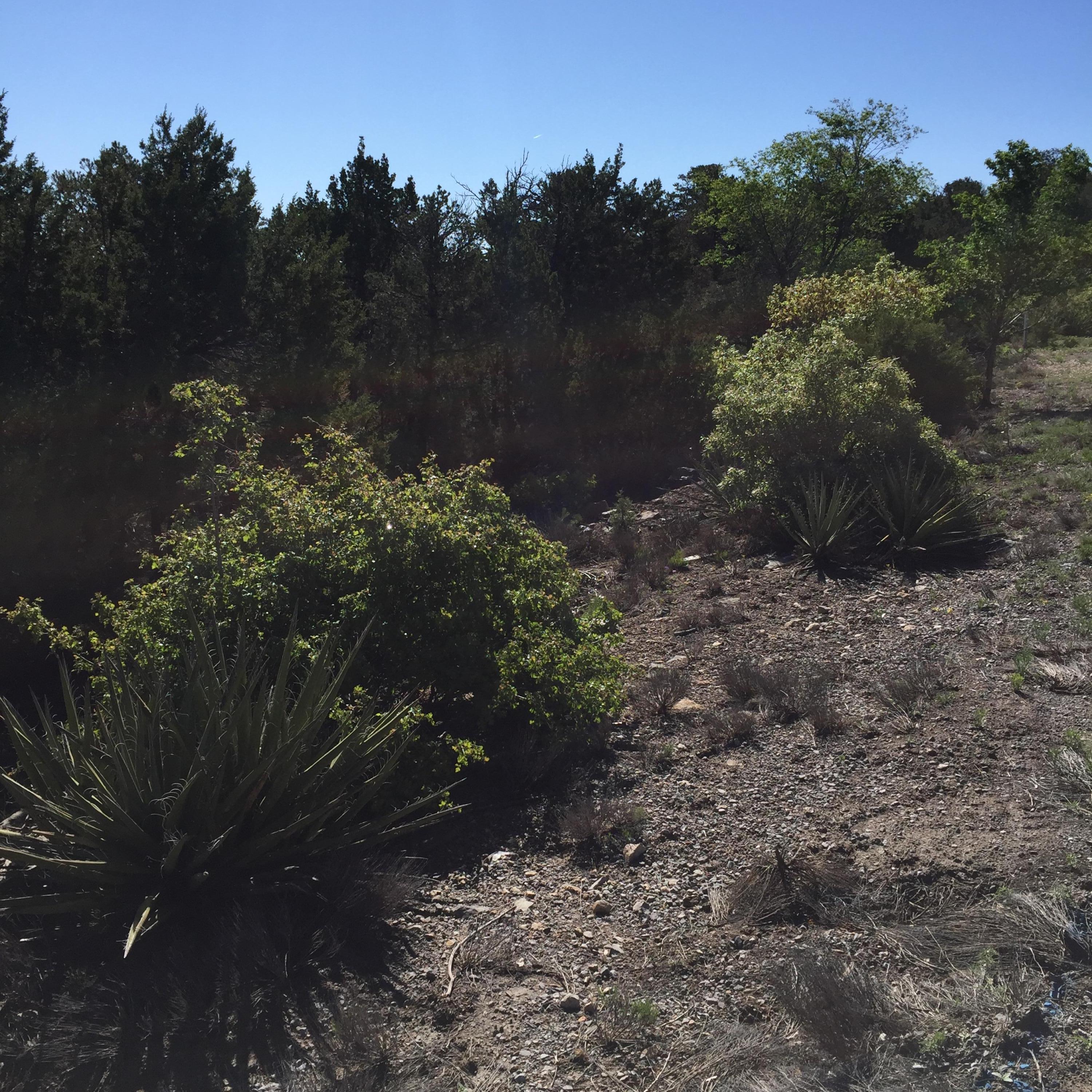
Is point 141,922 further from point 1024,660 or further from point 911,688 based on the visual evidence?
point 1024,660

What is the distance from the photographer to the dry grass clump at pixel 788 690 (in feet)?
17.6

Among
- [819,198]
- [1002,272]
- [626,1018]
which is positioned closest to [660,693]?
[626,1018]

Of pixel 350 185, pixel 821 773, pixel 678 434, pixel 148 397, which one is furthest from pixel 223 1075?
pixel 350 185

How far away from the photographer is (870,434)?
988 centimetres

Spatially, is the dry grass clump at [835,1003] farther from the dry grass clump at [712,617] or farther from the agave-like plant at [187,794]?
the dry grass clump at [712,617]

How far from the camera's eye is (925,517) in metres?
8.57

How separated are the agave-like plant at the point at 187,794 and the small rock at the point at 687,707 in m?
2.27

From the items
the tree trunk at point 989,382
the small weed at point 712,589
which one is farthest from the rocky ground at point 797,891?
the tree trunk at point 989,382

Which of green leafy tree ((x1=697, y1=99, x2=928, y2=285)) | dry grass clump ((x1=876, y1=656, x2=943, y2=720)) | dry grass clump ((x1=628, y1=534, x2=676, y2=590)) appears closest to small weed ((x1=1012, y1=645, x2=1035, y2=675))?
dry grass clump ((x1=876, y1=656, x2=943, y2=720))

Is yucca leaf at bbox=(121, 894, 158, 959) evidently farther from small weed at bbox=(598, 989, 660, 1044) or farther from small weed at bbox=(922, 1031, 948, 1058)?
small weed at bbox=(922, 1031, 948, 1058)

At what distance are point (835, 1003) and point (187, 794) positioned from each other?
2348 mm

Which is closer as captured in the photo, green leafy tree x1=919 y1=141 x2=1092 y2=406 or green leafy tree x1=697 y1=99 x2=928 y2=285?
green leafy tree x1=919 y1=141 x2=1092 y2=406

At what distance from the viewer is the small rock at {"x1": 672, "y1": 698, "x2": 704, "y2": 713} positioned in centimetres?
585

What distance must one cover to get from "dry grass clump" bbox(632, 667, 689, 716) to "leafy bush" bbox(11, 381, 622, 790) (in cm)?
41
